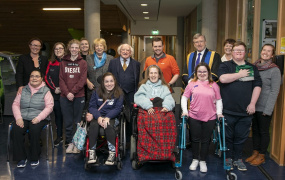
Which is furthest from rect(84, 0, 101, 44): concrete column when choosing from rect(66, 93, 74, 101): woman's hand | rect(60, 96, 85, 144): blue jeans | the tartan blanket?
the tartan blanket

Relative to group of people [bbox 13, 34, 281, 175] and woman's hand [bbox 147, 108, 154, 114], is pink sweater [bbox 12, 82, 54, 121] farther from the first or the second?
woman's hand [bbox 147, 108, 154, 114]

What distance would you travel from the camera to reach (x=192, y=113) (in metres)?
3.53

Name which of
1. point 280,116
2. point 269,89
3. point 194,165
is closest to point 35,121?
point 194,165

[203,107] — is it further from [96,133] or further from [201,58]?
[96,133]

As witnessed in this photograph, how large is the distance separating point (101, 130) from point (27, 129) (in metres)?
1.02

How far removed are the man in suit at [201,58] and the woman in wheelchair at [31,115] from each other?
6.43ft

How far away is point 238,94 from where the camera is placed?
3.50m

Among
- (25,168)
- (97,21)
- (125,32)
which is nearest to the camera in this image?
(25,168)

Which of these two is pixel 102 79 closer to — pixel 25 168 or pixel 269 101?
pixel 25 168

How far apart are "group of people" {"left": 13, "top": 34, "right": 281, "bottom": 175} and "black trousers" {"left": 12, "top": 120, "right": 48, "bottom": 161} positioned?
1 cm

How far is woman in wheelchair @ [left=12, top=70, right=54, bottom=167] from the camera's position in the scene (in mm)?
3713

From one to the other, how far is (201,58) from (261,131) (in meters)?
1.24

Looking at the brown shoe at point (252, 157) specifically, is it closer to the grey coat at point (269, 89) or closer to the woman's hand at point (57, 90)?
the grey coat at point (269, 89)

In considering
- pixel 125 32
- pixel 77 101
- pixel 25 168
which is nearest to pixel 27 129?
pixel 25 168
